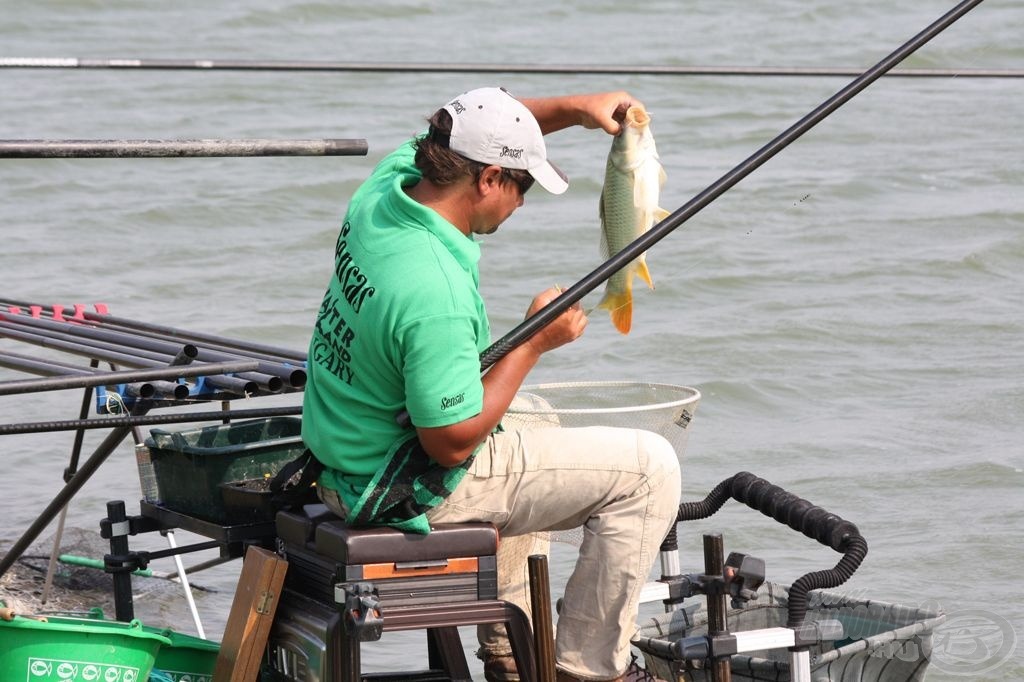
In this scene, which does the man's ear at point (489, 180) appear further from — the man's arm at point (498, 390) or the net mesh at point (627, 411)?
the net mesh at point (627, 411)

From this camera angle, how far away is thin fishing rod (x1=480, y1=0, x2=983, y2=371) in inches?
116

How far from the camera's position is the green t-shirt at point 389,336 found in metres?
2.90

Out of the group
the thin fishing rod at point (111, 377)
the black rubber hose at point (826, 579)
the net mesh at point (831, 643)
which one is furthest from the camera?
the net mesh at point (831, 643)

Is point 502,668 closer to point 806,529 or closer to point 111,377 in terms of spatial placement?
point 806,529

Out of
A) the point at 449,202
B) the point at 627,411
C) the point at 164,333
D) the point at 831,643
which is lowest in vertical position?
the point at 831,643

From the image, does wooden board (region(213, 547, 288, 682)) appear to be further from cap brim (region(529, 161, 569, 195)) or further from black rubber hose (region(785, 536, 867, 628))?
black rubber hose (region(785, 536, 867, 628))

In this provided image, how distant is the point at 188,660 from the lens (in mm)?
3607

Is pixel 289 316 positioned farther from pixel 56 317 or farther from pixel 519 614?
pixel 519 614

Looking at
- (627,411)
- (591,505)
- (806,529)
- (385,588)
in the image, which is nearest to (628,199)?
(627,411)

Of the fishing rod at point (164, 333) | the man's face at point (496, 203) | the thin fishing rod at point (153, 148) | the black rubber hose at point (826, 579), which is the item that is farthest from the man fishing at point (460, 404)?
the fishing rod at point (164, 333)

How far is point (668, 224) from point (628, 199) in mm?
351

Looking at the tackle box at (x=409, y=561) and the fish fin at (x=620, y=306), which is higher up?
the fish fin at (x=620, y=306)

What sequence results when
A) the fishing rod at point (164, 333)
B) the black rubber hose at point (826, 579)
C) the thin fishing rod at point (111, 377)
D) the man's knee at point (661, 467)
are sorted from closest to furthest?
1. the thin fishing rod at point (111, 377)
2. the man's knee at point (661, 467)
3. the black rubber hose at point (826, 579)
4. the fishing rod at point (164, 333)

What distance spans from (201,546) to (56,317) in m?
0.92
